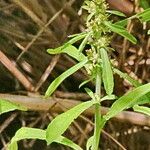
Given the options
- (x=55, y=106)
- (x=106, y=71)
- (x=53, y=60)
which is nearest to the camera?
(x=106, y=71)


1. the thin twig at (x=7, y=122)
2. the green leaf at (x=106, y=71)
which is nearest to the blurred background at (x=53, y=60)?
the thin twig at (x=7, y=122)

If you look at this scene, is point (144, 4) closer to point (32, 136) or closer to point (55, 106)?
point (55, 106)

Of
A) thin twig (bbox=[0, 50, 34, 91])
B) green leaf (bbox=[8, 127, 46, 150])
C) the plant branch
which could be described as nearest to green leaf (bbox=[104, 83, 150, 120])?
green leaf (bbox=[8, 127, 46, 150])

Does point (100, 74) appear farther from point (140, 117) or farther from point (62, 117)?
point (140, 117)

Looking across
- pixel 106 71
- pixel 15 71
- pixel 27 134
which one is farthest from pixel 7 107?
pixel 15 71

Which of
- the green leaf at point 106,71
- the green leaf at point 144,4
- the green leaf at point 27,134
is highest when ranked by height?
the green leaf at point 144,4

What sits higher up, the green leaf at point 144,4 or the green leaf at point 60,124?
the green leaf at point 144,4

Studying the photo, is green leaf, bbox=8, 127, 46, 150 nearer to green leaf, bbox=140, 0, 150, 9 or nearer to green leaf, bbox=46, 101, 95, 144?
green leaf, bbox=46, 101, 95, 144

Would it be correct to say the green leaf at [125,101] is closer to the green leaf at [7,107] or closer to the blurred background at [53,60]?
the green leaf at [7,107]
